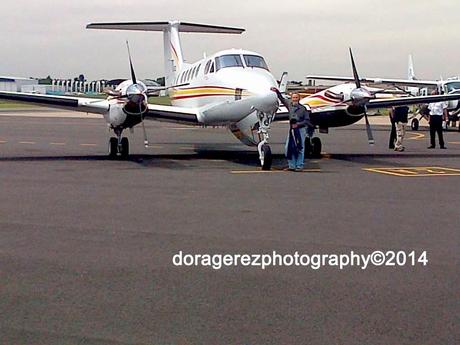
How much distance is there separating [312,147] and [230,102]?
11.5ft

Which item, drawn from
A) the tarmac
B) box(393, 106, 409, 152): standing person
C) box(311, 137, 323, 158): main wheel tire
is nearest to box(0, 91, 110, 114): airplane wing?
the tarmac

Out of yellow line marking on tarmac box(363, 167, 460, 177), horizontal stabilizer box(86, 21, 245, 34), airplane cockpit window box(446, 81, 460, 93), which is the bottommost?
yellow line marking on tarmac box(363, 167, 460, 177)

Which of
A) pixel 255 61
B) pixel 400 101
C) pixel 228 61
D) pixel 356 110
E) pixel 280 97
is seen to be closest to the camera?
pixel 280 97

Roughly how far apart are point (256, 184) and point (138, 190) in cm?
244

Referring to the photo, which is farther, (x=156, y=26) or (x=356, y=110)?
(x=156, y=26)

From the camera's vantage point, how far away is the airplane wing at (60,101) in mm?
20036

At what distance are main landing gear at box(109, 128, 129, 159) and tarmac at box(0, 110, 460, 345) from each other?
3.18 meters

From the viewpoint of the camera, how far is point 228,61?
2006 cm

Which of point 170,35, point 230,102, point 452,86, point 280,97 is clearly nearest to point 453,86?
point 452,86

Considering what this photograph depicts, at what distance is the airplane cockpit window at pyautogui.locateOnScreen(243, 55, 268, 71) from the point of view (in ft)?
64.6

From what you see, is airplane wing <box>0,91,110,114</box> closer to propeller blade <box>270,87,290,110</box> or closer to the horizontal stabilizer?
propeller blade <box>270,87,290,110</box>

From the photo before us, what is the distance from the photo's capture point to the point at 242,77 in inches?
749

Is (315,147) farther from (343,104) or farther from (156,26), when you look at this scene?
(156,26)

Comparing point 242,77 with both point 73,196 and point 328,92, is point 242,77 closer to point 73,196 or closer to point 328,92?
point 328,92
